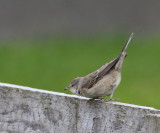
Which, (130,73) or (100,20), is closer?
(130,73)

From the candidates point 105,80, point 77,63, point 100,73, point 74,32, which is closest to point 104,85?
point 105,80

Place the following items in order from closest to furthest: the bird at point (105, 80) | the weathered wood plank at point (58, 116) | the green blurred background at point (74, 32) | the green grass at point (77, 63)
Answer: the weathered wood plank at point (58, 116), the bird at point (105, 80), the green grass at point (77, 63), the green blurred background at point (74, 32)

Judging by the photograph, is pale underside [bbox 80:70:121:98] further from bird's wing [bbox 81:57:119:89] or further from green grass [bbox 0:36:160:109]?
green grass [bbox 0:36:160:109]

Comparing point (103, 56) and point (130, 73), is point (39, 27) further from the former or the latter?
point (130, 73)

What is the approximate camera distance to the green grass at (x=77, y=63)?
376 inches

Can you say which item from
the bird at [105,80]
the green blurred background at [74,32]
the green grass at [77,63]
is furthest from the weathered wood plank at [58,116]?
the green blurred background at [74,32]

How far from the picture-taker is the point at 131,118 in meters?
3.40

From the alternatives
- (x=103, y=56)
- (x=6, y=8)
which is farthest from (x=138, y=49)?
(x=6, y=8)

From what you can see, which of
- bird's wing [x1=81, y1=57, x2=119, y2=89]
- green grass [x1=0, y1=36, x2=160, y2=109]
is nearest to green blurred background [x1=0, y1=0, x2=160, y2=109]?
green grass [x1=0, y1=36, x2=160, y2=109]

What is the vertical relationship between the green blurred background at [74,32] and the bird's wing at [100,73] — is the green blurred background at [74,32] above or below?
above

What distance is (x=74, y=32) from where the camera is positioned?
1283 cm

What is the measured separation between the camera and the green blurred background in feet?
38.1

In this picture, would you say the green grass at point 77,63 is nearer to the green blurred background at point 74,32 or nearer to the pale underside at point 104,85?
the green blurred background at point 74,32

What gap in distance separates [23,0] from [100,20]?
6.65 feet
